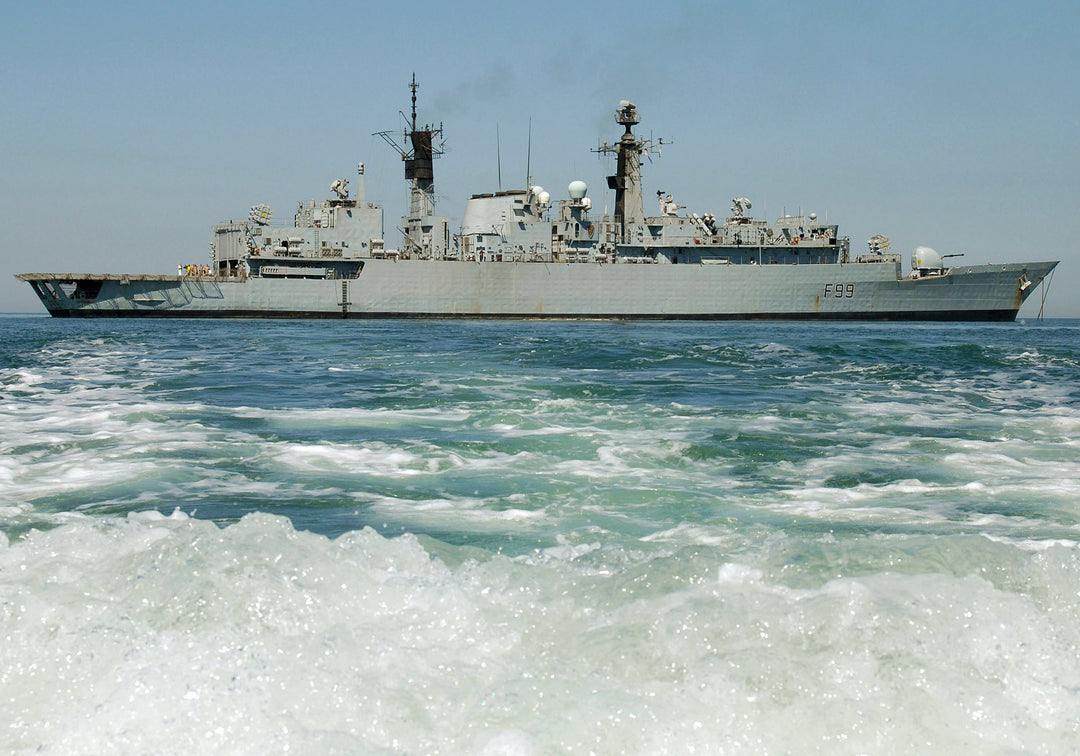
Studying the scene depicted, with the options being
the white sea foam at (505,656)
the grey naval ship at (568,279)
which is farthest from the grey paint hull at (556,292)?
the white sea foam at (505,656)

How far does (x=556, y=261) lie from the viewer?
41344 millimetres

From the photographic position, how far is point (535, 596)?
308 centimetres

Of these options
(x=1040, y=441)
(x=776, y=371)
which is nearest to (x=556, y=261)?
(x=776, y=371)

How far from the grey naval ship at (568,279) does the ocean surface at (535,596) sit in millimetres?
34212

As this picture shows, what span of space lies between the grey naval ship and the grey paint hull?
0.05 meters

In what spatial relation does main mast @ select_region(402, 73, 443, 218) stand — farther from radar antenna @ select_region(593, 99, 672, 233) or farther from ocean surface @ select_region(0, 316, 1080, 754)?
ocean surface @ select_region(0, 316, 1080, 754)

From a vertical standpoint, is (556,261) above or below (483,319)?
above

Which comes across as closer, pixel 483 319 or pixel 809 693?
pixel 809 693

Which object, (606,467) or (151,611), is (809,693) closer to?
(151,611)

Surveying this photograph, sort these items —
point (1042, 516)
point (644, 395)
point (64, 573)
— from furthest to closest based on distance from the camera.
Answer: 1. point (644, 395)
2. point (1042, 516)
3. point (64, 573)

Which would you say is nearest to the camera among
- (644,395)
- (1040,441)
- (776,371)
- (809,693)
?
(809,693)

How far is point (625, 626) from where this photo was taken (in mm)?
2799

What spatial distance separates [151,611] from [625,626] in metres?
1.52

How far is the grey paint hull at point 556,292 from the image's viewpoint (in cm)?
4053
